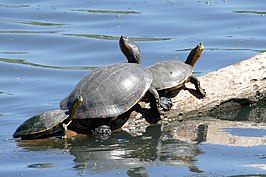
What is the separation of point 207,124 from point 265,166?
1503mm

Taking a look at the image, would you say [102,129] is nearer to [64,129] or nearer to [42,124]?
[64,129]

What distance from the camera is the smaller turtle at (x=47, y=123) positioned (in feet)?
27.6

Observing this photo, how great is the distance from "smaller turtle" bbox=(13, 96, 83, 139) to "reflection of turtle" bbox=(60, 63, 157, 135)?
98 millimetres

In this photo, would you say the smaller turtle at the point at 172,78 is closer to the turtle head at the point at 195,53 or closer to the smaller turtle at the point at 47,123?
the turtle head at the point at 195,53

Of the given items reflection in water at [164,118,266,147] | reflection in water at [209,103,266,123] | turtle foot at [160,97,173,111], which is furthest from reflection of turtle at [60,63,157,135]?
reflection in water at [209,103,266,123]

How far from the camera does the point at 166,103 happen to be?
28.7 feet

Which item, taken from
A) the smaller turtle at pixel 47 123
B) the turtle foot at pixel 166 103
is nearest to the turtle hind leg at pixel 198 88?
the turtle foot at pixel 166 103

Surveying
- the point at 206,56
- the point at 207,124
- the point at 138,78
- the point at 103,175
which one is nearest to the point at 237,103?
the point at 207,124

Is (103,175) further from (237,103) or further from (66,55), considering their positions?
(66,55)

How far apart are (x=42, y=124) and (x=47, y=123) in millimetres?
45

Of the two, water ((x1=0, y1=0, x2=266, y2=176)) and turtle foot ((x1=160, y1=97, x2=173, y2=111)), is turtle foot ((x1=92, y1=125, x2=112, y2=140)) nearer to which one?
water ((x1=0, y1=0, x2=266, y2=176))

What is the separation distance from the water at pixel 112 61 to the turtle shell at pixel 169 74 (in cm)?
41

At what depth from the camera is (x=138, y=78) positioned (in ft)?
28.4

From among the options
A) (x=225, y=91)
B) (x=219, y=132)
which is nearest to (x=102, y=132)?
(x=219, y=132)
